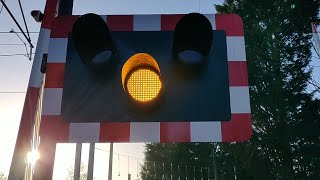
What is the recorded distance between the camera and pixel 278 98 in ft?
74.3

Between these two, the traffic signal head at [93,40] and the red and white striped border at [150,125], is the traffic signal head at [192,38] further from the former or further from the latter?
the traffic signal head at [93,40]

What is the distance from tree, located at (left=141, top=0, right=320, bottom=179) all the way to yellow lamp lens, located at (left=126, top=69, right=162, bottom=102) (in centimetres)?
2093

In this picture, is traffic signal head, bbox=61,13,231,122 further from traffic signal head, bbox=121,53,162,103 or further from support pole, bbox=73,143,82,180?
support pole, bbox=73,143,82,180

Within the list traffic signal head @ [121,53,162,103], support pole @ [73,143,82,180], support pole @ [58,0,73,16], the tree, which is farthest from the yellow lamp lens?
the tree

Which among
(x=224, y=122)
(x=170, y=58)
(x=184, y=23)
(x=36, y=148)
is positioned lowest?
(x=36, y=148)

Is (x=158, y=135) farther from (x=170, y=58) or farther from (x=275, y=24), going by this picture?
(x=275, y=24)

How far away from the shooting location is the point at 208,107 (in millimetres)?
1801

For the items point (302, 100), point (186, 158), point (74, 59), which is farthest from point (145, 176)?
point (74, 59)

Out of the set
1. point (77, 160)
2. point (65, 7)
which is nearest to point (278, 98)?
point (77, 160)

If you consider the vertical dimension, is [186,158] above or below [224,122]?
above

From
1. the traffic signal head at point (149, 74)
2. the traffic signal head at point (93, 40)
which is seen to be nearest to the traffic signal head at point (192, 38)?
the traffic signal head at point (149, 74)

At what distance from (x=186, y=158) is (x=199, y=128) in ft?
121

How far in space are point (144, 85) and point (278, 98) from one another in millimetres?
22266

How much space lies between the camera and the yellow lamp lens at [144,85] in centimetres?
167
